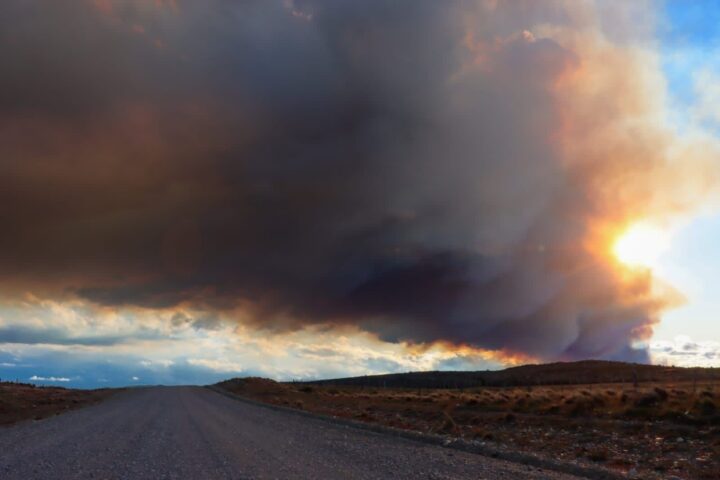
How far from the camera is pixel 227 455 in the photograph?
1712cm

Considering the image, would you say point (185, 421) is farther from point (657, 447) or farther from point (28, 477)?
point (657, 447)

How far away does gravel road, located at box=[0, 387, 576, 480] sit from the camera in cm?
1415

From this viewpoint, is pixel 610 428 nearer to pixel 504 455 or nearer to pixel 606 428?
pixel 606 428

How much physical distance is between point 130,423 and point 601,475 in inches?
999

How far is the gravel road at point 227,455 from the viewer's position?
1415 centimetres

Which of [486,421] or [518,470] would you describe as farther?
[486,421]

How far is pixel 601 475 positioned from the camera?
47.1 feet

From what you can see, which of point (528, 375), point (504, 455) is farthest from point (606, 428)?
point (528, 375)

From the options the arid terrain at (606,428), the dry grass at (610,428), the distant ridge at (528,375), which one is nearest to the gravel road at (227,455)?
the arid terrain at (606,428)

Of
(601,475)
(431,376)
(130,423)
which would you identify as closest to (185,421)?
(130,423)

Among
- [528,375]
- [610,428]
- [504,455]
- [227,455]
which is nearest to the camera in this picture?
[227,455]

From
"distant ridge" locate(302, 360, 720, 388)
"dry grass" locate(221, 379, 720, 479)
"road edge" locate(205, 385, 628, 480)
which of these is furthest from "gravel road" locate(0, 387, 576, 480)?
"distant ridge" locate(302, 360, 720, 388)

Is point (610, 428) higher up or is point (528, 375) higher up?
point (528, 375)

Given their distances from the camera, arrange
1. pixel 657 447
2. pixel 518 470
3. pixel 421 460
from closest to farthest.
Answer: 1. pixel 518 470
2. pixel 421 460
3. pixel 657 447
